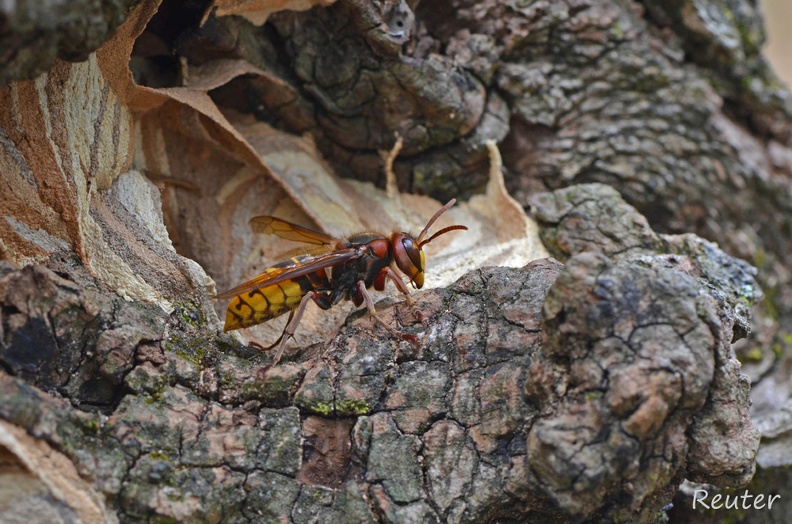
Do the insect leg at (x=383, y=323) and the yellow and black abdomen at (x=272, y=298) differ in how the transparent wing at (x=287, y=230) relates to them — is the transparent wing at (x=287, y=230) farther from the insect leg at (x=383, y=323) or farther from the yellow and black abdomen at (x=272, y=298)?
the insect leg at (x=383, y=323)

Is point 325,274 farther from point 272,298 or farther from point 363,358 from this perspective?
point 363,358

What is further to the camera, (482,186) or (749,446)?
(482,186)

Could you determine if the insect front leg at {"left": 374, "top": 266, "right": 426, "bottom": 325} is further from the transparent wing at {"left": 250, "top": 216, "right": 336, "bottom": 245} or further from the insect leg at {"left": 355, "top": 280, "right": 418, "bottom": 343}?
the transparent wing at {"left": 250, "top": 216, "right": 336, "bottom": 245}

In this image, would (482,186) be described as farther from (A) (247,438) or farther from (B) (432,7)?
(A) (247,438)

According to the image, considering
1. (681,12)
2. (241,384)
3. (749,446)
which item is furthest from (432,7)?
(749,446)
